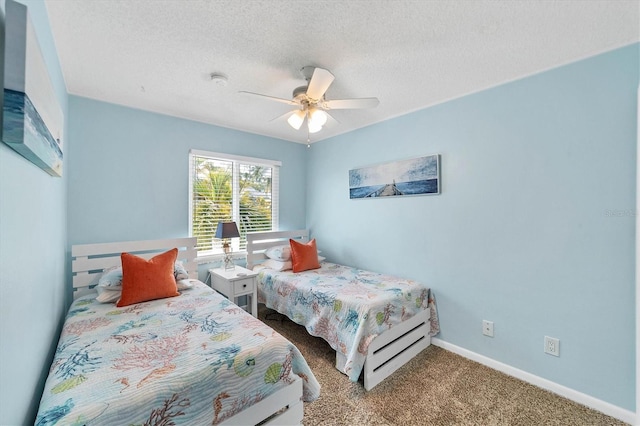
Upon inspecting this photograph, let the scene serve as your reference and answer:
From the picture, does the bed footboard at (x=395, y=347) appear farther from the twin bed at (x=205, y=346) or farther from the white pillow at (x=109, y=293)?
the white pillow at (x=109, y=293)

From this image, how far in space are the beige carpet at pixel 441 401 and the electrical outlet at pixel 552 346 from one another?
0.29 meters

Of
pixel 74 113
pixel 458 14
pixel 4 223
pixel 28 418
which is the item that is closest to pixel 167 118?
pixel 74 113

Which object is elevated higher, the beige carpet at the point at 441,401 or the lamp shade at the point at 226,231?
the lamp shade at the point at 226,231

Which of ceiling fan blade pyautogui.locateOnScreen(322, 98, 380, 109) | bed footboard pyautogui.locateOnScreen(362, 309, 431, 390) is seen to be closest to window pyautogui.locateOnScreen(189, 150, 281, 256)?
ceiling fan blade pyautogui.locateOnScreen(322, 98, 380, 109)

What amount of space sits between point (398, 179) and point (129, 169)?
2829 mm

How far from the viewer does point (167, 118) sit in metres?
2.88

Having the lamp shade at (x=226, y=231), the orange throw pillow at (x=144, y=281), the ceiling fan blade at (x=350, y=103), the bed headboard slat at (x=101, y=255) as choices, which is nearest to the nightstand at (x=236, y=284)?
the bed headboard slat at (x=101, y=255)

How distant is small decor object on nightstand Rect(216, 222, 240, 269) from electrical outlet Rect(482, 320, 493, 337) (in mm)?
2602

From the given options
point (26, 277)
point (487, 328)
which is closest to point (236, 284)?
point (26, 277)

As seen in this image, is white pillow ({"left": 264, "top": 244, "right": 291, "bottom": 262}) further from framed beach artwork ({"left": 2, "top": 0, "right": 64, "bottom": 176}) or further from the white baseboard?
framed beach artwork ({"left": 2, "top": 0, "right": 64, "bottom": 176})

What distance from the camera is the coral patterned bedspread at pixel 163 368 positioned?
1.04 metres

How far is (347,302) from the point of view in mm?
2209

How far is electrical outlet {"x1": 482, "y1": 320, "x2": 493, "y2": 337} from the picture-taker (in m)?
2.27

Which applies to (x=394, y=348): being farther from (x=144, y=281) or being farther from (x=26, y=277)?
(x=26, y=277)
